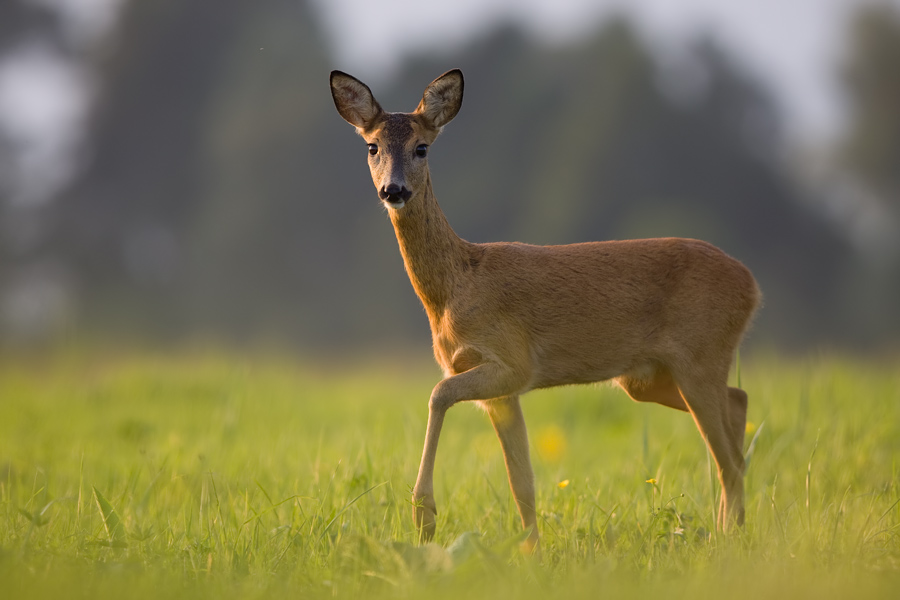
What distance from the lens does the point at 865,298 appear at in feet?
101

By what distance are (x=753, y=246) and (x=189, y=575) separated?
29.4 meters

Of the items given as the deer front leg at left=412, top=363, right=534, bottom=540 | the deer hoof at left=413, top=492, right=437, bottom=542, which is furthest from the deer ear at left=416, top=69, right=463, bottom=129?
the deer hoof at left=413, top=492, right=437, bottom=542

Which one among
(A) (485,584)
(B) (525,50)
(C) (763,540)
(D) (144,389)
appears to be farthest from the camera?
(B) (525,50)

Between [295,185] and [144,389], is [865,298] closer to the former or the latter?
[295,185]

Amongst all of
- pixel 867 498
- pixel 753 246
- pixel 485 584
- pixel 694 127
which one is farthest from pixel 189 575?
pixel 694 127

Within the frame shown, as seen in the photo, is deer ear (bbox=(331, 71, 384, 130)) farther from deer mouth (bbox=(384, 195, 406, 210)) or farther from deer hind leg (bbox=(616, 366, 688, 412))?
deer hind leg (bbox=(616, 366, 688, 412))

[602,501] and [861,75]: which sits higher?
[861,75]

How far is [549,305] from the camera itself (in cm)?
484

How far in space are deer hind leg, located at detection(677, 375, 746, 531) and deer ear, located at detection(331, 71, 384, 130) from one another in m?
2.22

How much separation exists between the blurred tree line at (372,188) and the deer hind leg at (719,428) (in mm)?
24121

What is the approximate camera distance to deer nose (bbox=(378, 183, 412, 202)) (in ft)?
14.4

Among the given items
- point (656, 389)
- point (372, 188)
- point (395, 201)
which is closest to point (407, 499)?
point (395, 201)

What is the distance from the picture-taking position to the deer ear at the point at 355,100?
4883mm

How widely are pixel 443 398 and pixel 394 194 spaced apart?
1022 mm
